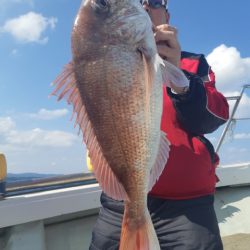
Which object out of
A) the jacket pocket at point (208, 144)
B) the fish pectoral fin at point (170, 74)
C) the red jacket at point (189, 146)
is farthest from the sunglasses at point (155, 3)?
the jacket pocket at point (208, 144)

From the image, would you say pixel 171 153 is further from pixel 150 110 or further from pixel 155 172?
pixel 150 110

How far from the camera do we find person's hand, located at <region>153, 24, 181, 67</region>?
2.07 meters

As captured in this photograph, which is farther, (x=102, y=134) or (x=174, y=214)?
(x=174, y=214)

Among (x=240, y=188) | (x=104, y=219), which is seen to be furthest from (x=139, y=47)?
(x=240, y=188)

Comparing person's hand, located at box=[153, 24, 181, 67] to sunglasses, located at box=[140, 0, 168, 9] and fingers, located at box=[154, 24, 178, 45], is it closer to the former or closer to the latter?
fingers, located at box=[154, 24, 178, 45]

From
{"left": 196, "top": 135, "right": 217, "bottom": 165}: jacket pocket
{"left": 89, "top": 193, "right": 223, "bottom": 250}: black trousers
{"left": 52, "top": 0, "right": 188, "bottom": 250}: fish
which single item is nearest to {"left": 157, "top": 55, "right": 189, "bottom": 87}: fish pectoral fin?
{"left": 52, "top": 0, "right": 188, "bottom": 250}: fish

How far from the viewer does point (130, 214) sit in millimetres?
1997

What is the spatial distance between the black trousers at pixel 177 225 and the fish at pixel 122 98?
0.44m

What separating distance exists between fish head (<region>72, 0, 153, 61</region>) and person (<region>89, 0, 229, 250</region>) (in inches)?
16.9

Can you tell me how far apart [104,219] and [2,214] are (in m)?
1.27

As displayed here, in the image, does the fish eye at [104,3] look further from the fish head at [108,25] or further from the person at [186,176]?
the person at [186,176]

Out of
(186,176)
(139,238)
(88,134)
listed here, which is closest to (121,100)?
(88,134)

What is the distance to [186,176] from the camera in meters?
2.43

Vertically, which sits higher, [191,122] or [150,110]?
[150,110]
